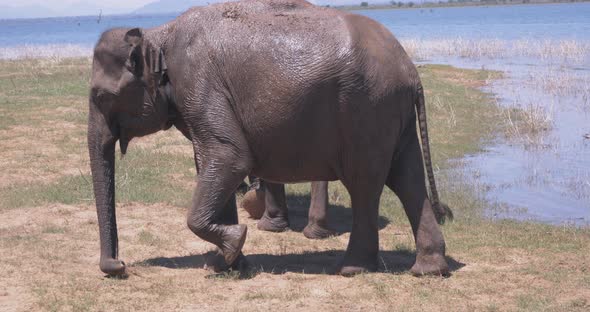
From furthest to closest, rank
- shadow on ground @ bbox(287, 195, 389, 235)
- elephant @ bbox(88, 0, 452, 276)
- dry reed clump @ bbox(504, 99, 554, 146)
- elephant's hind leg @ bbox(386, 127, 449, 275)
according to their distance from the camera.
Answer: dry reed clump @ bbox(504, 99, 554, 146) → shadow on ground @ bbox(287, 195, 389, 235) → elephant's hind leg @ bbox(386, 127, 449, 275) → elephant @ bbox(88, 0, 452, 276)

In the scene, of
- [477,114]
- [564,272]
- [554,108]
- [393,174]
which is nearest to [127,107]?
[393,174]

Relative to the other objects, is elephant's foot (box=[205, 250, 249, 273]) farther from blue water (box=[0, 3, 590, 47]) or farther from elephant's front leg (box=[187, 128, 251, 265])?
blue water (box=[0, 3, 590, 47])

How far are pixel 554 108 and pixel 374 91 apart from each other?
47.9 feet

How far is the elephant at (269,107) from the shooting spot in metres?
7.16

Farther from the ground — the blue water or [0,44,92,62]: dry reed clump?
[0,44,92,62]: dry reed clump

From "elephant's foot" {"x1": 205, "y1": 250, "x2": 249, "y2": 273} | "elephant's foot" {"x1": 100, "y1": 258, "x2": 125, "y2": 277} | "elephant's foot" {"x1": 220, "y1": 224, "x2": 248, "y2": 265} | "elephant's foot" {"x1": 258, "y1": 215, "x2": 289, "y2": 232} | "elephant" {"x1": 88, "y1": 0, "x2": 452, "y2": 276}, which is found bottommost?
"elephant's foot" {"x1": 258, "y1": 215, "x2": 289, "y2": 232}

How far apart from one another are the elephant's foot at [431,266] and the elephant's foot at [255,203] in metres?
3.11

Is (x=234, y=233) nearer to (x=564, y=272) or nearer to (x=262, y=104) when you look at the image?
(x=262, y=104)

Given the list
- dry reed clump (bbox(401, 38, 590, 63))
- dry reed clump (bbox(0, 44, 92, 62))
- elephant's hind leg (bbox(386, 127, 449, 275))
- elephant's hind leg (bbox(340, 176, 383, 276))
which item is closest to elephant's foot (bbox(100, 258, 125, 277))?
elephant's hind leg (bbox(340, 176, 383, 276))

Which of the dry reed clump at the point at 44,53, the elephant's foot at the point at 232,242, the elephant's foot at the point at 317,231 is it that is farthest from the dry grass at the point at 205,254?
the dry reed clump at the point at 44,53

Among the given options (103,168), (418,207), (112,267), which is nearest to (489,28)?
(418,207)

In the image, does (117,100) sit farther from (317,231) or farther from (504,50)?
(504,50)

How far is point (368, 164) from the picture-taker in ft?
24.0

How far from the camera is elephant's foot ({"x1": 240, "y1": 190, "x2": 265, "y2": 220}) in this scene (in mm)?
10219
